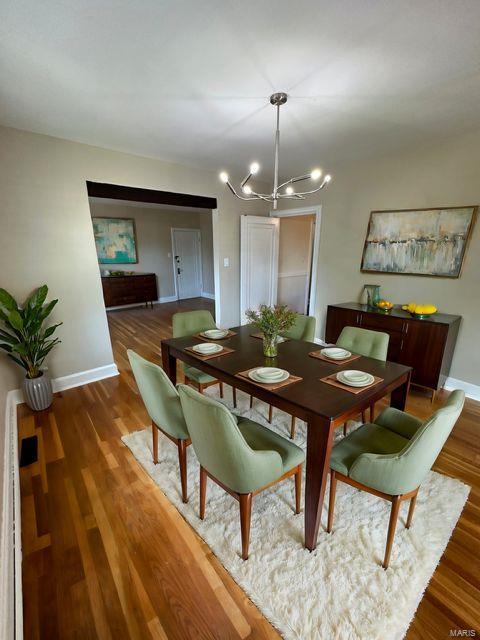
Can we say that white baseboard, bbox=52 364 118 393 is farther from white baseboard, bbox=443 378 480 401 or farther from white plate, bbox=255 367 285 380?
white baseboard, bbox=443 378 480 401

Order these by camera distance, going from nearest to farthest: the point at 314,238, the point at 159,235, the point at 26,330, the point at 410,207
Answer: the point at 26,330
the point at 410,207
the point at 314,238
the point at 159,235

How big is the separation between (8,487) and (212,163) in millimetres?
3676

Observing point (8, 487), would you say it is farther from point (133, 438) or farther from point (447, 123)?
point (447, 123)

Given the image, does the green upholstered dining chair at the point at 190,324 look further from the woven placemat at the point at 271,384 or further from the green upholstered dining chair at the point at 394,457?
the green upholstered dining chair at the point at 394,457

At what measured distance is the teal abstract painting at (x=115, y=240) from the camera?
20.8ft

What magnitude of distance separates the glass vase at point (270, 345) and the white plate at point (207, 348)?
1.11 feet

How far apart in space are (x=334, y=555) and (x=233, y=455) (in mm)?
801

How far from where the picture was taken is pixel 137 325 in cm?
545

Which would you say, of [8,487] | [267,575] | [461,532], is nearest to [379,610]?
[267,575]

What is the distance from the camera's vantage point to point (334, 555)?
1356 millimetres

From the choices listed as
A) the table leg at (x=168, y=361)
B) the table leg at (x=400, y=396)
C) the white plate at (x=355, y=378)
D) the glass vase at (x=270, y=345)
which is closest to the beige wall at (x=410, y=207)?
the table leg at (x=400, y=396)

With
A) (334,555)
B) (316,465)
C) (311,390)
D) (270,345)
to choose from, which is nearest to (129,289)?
(270,345)

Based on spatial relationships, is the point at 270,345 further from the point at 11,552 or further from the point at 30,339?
the point at 30,339

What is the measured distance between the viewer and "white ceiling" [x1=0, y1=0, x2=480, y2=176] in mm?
1243
